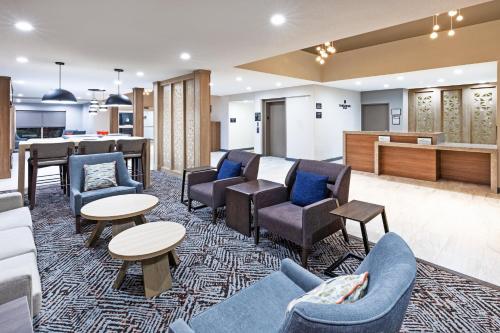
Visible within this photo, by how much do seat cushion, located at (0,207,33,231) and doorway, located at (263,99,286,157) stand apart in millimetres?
8948

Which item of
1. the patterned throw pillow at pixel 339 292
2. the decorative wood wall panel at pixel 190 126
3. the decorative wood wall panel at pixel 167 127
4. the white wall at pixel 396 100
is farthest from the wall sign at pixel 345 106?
the patterned throw pillow at pixel 339 292

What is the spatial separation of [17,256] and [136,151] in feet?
13.0

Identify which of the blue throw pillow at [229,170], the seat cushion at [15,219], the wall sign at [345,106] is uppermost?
the wall sign at [345,106]

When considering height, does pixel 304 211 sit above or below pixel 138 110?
below

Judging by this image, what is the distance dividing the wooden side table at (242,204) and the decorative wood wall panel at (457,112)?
9.52 m

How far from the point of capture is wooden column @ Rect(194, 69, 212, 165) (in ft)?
21.8

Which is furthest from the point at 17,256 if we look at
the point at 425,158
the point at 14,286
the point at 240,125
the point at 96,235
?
the point at 240,125

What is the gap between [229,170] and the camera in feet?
14.1

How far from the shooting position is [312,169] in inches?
132

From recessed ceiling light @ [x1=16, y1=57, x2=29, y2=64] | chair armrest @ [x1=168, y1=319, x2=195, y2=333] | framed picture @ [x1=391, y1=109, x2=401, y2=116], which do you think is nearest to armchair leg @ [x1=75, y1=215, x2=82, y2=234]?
chair armrest @ [x1=168, y1=319, x2=195, y2=333]

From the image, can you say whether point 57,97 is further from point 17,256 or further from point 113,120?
point 113,120

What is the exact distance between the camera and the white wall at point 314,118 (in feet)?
31.1

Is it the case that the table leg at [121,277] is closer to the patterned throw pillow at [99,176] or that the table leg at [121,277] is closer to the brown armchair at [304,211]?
the brown armchair at [304,211]

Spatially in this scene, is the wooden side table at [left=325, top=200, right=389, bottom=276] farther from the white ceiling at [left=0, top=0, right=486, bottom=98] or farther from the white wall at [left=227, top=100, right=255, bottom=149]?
the white wall at [left=227, top=100, right=255, bottom=149]
